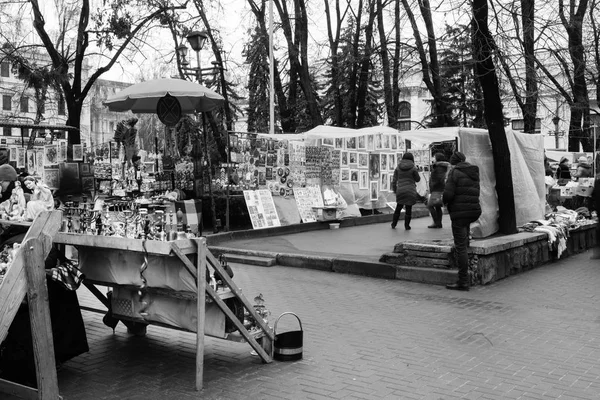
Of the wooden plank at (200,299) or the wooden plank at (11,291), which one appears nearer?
the wooden plank at (11,291)

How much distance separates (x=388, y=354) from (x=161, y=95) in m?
7.48

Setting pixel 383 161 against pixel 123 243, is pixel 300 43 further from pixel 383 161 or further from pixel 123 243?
pixel 123 243

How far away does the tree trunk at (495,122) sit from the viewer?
10.9 metres

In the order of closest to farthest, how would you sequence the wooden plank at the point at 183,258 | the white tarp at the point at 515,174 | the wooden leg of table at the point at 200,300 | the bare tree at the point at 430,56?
1. the wooden plank at the point at 183,258
2. the wooden leg of table at the point at 200,300
3. the white tarp at the point at 515,174
4. the bare tree at the point at 430,56

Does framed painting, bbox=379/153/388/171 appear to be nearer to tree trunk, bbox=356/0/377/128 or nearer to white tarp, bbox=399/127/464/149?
white tarp, bbox=399/127/464/149

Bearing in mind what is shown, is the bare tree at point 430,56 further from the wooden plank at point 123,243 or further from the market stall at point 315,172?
the wooden plank at point 123,243

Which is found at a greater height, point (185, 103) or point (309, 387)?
point (185, 103)

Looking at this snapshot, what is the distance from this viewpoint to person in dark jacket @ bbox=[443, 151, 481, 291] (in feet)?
29.0

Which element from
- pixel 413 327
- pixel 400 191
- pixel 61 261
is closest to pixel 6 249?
pixel 61 261

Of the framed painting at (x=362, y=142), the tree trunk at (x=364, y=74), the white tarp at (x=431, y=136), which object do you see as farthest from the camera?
the tree trunk at (x=364, y=74)

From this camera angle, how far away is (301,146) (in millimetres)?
16250

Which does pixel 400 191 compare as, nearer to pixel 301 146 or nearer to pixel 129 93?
pixel 301 146

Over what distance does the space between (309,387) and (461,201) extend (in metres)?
4.77

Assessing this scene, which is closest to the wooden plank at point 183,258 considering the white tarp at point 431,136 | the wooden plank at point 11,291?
the wooden plank at point 11,291
